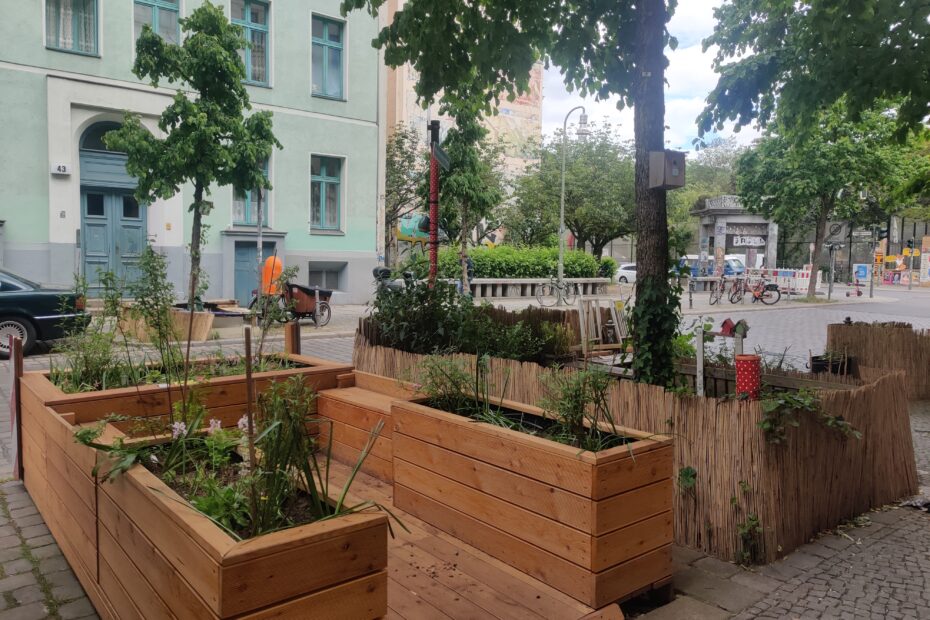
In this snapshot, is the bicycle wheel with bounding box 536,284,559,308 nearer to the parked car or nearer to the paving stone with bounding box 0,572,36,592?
the parked car

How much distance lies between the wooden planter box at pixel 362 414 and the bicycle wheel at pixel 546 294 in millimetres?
21082

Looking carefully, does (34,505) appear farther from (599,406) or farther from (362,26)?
(362,26)

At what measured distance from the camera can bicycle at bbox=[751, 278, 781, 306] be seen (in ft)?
92.6

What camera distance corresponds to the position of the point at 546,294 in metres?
28.5

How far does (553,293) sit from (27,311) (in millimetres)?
19284

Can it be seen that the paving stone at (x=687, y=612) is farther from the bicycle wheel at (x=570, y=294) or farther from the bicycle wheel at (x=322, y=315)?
the bicycle wheel at (x=570, y=294)

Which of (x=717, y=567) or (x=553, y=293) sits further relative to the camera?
(x=553, y=293)

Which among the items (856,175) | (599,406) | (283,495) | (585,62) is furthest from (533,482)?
(856,175)

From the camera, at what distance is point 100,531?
10.6 ft

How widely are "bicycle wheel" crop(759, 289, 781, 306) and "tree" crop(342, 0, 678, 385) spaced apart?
22.9 m

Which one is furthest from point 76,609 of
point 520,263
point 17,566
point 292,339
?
point 520,263

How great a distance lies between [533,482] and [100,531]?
1.90 m

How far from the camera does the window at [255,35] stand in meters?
21.5

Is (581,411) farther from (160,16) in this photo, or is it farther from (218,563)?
(160,16)
